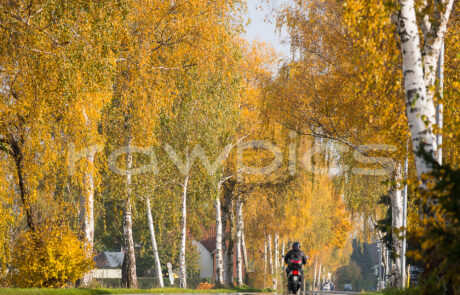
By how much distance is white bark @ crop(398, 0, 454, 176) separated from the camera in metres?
8.92

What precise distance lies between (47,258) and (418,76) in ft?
39.5

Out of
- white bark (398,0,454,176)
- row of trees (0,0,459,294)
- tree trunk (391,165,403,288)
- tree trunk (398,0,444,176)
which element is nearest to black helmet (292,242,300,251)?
tree trunk (391,165,403,288)

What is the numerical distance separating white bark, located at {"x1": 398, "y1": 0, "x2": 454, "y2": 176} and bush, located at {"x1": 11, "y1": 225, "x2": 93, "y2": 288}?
11.6 metres

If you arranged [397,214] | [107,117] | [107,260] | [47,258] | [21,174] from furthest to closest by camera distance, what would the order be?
1. [107,260]
2. [397,214]
3. [107,117]
4. [47,258]
5. [21,174]

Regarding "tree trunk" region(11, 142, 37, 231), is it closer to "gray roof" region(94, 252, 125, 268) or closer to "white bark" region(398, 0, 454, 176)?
"white bark" region(398, 0, 454, 176)

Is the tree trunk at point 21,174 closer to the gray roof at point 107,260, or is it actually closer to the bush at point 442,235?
the bush at point 442,235

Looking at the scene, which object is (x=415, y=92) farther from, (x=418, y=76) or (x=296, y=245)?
(x=296, y=245)

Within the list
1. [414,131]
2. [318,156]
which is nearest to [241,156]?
[318,156]

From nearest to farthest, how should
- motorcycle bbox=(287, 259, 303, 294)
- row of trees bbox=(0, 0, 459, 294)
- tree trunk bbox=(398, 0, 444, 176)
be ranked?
tree trunk bbox=(398, 0, 444, 176) < row of trees bbox=(0, 0, 459, 294) < motorcycle bbox=(287, 259, 303, 294)

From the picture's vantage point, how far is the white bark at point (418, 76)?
892 cm

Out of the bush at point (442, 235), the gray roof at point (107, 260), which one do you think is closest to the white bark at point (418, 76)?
the bush at point (442, 235)

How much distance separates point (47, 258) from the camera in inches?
687

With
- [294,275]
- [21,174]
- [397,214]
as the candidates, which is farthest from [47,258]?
[397,214]

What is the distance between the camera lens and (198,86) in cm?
2491
